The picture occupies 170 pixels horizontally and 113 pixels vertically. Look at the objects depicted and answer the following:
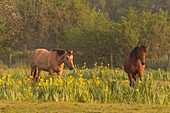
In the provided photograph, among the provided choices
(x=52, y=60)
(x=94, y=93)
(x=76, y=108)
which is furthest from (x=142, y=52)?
(x=76, y=108)

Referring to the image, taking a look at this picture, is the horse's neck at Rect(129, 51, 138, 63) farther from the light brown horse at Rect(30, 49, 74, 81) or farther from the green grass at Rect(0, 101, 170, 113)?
the green grass at Rect(0, 101, 170, 113)

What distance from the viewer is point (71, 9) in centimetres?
4606

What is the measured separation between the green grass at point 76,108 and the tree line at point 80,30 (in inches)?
781

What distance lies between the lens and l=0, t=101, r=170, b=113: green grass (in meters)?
12.0

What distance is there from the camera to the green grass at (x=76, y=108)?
12.0 meters

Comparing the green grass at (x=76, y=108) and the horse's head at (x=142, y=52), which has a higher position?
the horse's head at (x=142, y=52)

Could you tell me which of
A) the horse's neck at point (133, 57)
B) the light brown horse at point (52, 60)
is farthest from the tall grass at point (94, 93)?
the light brown horse at point (52, 60)

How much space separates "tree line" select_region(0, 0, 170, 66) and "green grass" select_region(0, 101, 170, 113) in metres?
19.8

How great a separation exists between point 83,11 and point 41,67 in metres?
25.1

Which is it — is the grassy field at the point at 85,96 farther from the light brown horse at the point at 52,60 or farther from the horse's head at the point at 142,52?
the light brown horse at the point at 52,60

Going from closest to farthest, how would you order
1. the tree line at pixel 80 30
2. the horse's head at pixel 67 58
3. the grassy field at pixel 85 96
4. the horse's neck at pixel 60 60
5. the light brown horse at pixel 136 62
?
the grassy field at pixel 85 96 < the light brown horse at pixel 136 62 < the horse's head at pixel 67 58 < the horse's neck at pixel 60 60 < the tree line at pixel 80 30

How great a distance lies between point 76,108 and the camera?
40.5 feet

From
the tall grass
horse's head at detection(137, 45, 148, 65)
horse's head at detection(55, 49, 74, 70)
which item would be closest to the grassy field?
the tall grass

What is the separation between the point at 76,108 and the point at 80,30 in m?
28.9
